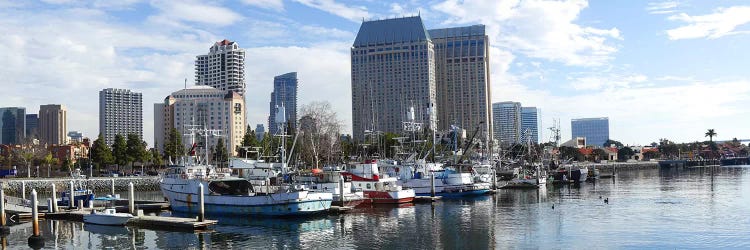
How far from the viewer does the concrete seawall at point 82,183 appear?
96.8 metres

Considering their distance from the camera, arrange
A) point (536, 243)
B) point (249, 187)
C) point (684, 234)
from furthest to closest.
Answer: point (249, 187)
point (684, 234)
point (536, 243)

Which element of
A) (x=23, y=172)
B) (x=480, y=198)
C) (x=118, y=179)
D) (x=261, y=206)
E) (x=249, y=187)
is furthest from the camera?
(x=23, y=172)

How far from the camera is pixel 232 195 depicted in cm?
6016

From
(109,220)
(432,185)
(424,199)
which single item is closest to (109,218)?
(109,220)

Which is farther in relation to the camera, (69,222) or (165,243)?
(69,222)

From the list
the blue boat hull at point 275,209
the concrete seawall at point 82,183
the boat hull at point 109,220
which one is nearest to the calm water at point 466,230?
the boat hull at point 109,220

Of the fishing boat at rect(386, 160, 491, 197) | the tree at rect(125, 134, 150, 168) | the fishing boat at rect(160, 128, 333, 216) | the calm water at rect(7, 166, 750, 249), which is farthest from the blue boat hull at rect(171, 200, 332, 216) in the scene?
the tree at rect(125, 134, 150, 168)

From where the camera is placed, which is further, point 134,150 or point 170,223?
point 134,150

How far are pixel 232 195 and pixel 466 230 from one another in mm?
22321

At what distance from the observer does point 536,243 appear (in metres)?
41.9

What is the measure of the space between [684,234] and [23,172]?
12141 centimetres

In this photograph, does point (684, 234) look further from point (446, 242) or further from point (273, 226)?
point (273, 226)

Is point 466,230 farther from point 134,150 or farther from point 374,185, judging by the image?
point 134,150

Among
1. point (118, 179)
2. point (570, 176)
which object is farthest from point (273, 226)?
point (570, 176)
